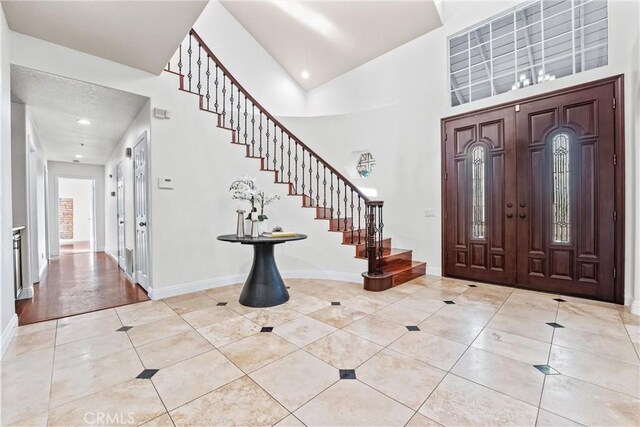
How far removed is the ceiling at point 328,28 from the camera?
4637mm

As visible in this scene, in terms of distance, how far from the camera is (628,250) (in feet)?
9.96

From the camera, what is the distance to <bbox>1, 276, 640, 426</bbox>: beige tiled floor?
4.83 ft

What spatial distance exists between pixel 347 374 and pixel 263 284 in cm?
161

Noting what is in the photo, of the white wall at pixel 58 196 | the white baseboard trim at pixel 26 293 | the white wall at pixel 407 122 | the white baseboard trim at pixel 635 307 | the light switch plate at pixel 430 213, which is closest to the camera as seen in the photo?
the white baseboard trim at pixel 635 307

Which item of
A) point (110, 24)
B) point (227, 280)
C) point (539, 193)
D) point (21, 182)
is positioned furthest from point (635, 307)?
point (21, 182)

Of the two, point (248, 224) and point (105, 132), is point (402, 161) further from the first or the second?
point (105, 132)

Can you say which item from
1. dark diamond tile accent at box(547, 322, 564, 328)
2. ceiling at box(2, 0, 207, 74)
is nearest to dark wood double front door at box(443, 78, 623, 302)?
dark diamond tile accent at box(547, 322, 564, 328)

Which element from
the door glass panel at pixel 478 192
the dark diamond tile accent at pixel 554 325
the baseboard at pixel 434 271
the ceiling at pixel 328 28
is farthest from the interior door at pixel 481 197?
the ceiling at pixel 328 28

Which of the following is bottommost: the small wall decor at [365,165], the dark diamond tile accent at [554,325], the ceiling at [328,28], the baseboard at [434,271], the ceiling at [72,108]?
the dark diamond tile accent at [554,325]

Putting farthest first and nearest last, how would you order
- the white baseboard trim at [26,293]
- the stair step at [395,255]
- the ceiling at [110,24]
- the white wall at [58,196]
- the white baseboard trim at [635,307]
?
1. the white wall at [58,196]
2. the stair step at [395,255]
3. the white baseboard trim at [26,293]
4. the white baseboard trim at [635,307]
5. the ceiling at [110,24]

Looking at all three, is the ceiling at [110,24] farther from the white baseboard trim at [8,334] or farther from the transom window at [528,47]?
the transom window at [528,47]

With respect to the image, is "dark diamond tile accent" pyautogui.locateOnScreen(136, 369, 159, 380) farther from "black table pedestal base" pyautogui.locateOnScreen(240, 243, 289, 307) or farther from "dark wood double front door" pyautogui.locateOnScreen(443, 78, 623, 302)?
"dark wood double front door" pyautogui.locateOnScreen(443, 78, 623, 302)

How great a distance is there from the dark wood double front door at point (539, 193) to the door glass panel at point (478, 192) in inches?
0.5

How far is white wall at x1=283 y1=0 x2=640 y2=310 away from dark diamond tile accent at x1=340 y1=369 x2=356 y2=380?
3.18m
